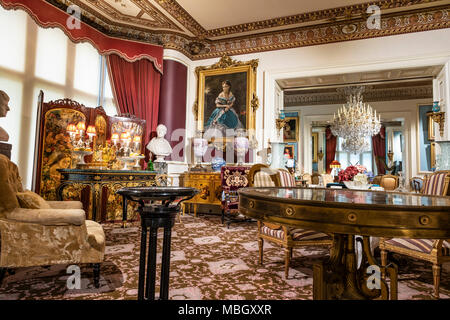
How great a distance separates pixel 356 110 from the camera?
290 inches

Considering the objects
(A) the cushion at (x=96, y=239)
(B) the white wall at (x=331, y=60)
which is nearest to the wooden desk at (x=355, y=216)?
(A) the cushion at (x=96, y=239)

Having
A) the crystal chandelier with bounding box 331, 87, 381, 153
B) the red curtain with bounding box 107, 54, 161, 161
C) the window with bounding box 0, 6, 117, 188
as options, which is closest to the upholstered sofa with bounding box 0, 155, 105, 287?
the window with bounding box 0, 6, 117, 188

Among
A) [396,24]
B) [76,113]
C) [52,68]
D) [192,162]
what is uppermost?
[396,24]

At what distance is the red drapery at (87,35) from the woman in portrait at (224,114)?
148cm

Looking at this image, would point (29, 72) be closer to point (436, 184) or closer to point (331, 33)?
point (331, 33)

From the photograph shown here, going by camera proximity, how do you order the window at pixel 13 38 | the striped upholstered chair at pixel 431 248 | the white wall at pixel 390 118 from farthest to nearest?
the white wall at pixel 390 118 < the window at pixel 13 38 < the striped upholstered chair at pixel 431 248

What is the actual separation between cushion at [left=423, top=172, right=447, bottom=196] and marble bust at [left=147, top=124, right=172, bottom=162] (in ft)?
14.8

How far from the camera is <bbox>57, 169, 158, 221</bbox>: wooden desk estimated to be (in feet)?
12.3

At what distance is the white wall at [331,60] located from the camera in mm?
4918

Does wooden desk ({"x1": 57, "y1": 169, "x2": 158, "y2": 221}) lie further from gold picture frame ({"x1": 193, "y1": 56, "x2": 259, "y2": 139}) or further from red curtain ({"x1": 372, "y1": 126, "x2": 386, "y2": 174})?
red curtain ({"x1": 372, "y1": 126, "x2": 386, "y2": 174})

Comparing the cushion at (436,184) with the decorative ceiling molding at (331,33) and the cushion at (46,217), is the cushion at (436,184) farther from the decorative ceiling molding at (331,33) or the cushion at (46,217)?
the decorative ceiling molding at (331,33)
